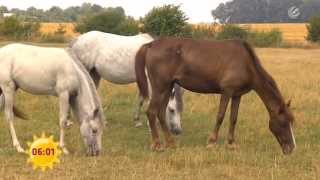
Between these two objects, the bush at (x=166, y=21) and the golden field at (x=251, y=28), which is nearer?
the bush at (x=166, y=21)

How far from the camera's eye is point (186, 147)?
34.5 feet

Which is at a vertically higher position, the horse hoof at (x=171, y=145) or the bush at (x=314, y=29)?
the horse hoof at (x=171, y=145)

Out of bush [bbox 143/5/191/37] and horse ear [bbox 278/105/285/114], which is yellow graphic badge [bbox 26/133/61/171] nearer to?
horse ear [bbox 278/105/285/114]

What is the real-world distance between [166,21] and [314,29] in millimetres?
14876

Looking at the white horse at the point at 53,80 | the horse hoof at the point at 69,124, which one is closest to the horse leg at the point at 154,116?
the white horse at the point at 53,80

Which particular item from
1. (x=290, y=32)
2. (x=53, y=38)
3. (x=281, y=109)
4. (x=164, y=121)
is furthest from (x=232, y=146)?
(x=290, y=32)

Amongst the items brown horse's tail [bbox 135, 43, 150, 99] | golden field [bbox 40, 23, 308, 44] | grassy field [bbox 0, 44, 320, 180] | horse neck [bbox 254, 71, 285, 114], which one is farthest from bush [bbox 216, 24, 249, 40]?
Answer: horse neck [bbox 254, 71, 285, 114]

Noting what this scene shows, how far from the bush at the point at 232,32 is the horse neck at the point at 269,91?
40.8 metres

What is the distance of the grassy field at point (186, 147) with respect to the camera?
8078 millimetres

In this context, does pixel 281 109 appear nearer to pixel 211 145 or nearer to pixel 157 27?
pixel 211 145

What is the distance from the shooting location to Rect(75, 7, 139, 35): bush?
53531 mm

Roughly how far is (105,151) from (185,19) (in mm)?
37716

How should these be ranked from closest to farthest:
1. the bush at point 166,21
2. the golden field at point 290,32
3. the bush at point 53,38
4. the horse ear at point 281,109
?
the horse ear at point 281,109
the bush at point 166,21
the bush at point 53,38
the golden field at point 290,32

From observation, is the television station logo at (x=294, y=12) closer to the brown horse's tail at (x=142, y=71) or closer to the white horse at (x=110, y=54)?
the white horse at (x=110, y=54)
